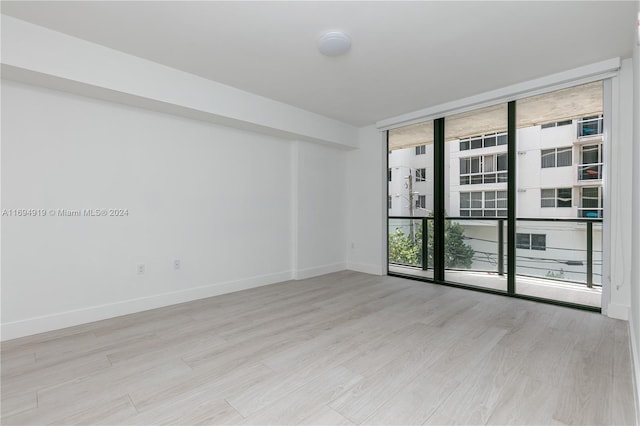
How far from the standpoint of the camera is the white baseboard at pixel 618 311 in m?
2.81

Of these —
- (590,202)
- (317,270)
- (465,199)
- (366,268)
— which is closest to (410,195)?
(465,199)

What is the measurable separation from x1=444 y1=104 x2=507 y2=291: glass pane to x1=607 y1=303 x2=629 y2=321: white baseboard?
107 centimetres

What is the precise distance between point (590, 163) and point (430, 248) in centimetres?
227

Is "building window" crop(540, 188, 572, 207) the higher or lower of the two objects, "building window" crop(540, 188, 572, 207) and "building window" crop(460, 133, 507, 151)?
the lower

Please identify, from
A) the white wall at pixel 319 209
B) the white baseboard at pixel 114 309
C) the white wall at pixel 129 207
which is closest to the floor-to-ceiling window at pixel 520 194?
the white wall at pixel 319 209

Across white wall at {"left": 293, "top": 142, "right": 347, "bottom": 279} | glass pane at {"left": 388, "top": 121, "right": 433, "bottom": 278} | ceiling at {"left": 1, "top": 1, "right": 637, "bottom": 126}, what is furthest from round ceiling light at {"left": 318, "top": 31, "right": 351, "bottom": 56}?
glass pane at {"left": 388, "top": 121, "right": 433, "bottom": 278}

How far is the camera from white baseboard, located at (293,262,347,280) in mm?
4629

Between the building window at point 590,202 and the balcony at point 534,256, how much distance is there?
12cm

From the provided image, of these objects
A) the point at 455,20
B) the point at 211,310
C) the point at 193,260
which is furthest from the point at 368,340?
the point at 455,20

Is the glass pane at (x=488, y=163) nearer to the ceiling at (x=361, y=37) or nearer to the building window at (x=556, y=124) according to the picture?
the building window at (x=556, y=124)

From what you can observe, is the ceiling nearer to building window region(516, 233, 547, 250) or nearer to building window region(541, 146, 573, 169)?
building window region(541, 146, 573, 169)

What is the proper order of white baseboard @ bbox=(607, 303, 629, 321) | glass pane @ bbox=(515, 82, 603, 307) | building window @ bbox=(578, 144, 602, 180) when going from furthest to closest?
1. glass pane @ bbox=(515, 82, 603, 307)
2. building window @ bbox=(578, 144, 602, 180)
3. white baseboard @ bbox=(607, 303, 629, 321)

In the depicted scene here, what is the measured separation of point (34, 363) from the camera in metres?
2.07

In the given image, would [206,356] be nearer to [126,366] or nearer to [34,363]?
[126,366]
